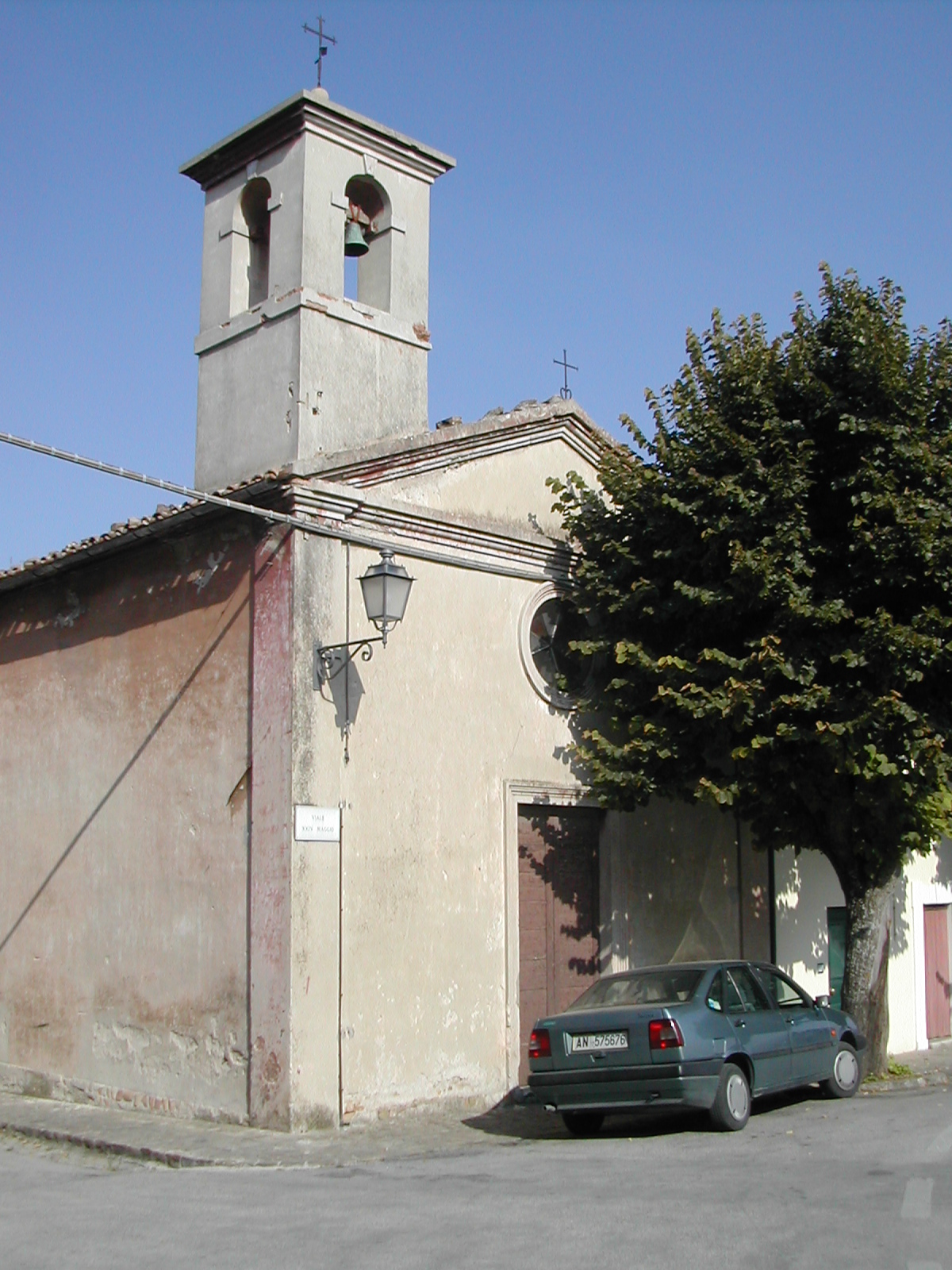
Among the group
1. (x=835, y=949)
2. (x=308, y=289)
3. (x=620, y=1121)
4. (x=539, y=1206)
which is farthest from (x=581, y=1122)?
(x=308, y=289)

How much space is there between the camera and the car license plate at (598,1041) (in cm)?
957

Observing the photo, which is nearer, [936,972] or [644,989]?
[644,989]

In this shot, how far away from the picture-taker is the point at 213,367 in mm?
13695

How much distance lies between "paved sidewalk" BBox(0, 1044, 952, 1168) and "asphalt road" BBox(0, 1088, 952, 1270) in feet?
0.70

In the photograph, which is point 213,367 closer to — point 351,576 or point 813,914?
point 351,576

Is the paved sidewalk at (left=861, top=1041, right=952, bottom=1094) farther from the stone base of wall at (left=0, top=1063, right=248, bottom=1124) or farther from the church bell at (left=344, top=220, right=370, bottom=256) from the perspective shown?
the church bell at (left=344, top=220, right=370, bottom=256)

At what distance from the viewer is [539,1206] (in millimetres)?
7230

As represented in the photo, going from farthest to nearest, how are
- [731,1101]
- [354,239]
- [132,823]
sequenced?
[354,239], [132,823], [731,1101]

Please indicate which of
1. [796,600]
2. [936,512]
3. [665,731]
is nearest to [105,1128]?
[665,731]

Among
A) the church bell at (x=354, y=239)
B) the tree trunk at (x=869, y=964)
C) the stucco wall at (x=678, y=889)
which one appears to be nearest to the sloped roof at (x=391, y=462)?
the church bell at (x=354, y=239)

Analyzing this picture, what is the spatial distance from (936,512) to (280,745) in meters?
5.87

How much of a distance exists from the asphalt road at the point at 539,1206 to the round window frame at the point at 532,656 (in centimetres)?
446

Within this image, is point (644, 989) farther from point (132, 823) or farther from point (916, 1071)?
point (916, 1071)

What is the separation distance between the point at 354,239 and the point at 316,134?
1.06 m
